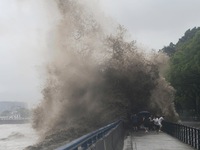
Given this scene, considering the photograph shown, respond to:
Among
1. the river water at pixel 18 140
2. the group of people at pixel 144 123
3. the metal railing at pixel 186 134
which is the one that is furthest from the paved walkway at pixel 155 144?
the river water at pixel 18 140

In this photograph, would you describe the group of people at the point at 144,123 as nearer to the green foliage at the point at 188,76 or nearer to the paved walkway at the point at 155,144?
the paved walkway at the point at 155,144

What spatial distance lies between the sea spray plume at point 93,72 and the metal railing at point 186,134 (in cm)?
1033

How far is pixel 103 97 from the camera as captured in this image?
42.7 m

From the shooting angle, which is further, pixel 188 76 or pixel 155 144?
pixel 188 76

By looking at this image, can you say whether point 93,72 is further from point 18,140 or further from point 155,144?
point 18,140

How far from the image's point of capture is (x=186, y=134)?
24.0m

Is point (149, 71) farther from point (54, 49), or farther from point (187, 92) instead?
point (187, 92)

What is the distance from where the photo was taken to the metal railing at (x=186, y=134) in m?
20.2

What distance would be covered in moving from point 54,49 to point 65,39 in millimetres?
1778

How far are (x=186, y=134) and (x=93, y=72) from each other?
66.5 ft

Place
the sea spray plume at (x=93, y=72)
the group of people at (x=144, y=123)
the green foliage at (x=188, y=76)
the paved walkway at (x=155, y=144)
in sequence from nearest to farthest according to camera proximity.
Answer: the paved walkway at (x=155, y=144) < the group of people at (x=144, y=123) < the sea spray plume at (x=93, y=72) < the green foliage at (x=188, y=76)

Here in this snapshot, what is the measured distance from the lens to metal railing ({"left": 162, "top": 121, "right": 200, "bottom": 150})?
2017 cm

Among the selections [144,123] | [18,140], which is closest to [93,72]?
[144,123]

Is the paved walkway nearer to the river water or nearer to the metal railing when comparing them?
the metal railing
